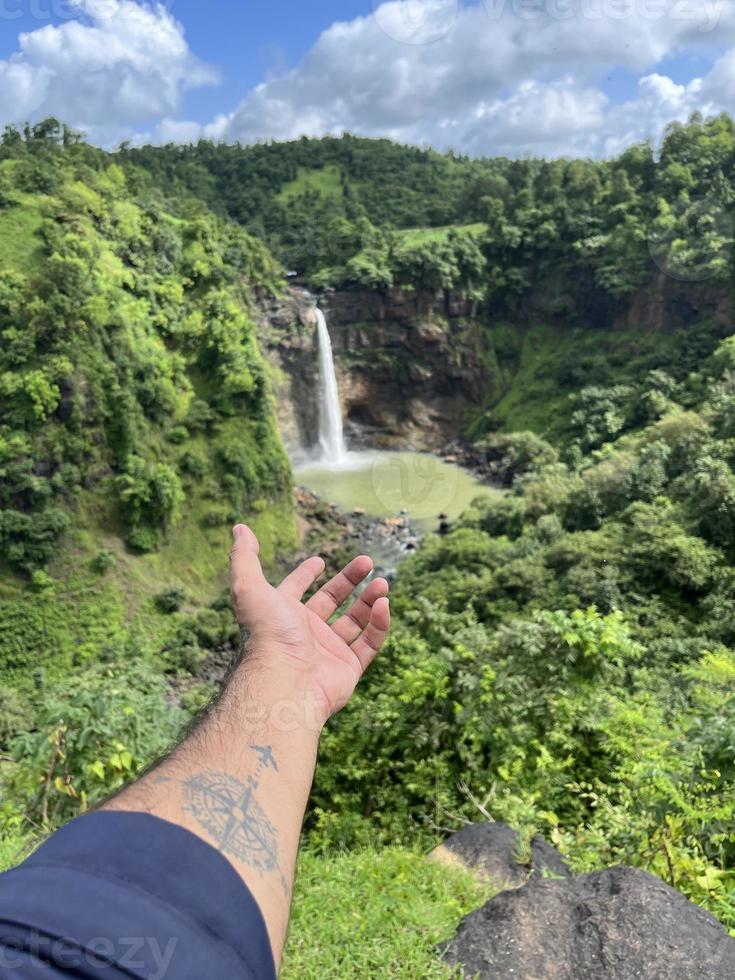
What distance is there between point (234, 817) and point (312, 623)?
0.96 meters

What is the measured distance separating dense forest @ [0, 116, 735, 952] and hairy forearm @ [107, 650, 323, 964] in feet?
9.74

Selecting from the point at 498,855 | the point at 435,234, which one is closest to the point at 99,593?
the point at 498,855

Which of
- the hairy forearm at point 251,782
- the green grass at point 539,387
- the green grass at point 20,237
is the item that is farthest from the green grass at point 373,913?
the green grass at point 539,387

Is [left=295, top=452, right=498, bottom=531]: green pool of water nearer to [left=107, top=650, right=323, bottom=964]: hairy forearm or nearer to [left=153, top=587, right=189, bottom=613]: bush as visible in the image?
[left=153, top=587, right=189, bottom=613]: bush

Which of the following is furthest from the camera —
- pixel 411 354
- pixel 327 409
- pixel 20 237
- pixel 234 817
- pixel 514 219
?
pixel 514 219

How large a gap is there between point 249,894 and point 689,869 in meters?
3.40

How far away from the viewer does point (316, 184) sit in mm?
53781

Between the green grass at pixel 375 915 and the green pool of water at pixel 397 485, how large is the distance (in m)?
25.2

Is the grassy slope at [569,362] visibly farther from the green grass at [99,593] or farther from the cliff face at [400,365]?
the green grass at [99,593]

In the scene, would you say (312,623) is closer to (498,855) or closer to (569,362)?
(498,855)

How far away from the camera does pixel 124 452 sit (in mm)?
23438

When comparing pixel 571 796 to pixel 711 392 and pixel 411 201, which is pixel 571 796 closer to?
pixel 711 392

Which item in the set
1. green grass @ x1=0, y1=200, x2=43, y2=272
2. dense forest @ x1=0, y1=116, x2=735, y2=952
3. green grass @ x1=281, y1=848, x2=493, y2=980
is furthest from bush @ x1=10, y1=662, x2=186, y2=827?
green grass @ x1=0, y1=200, x2=43, y2=272

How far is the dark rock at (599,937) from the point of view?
2.82m
